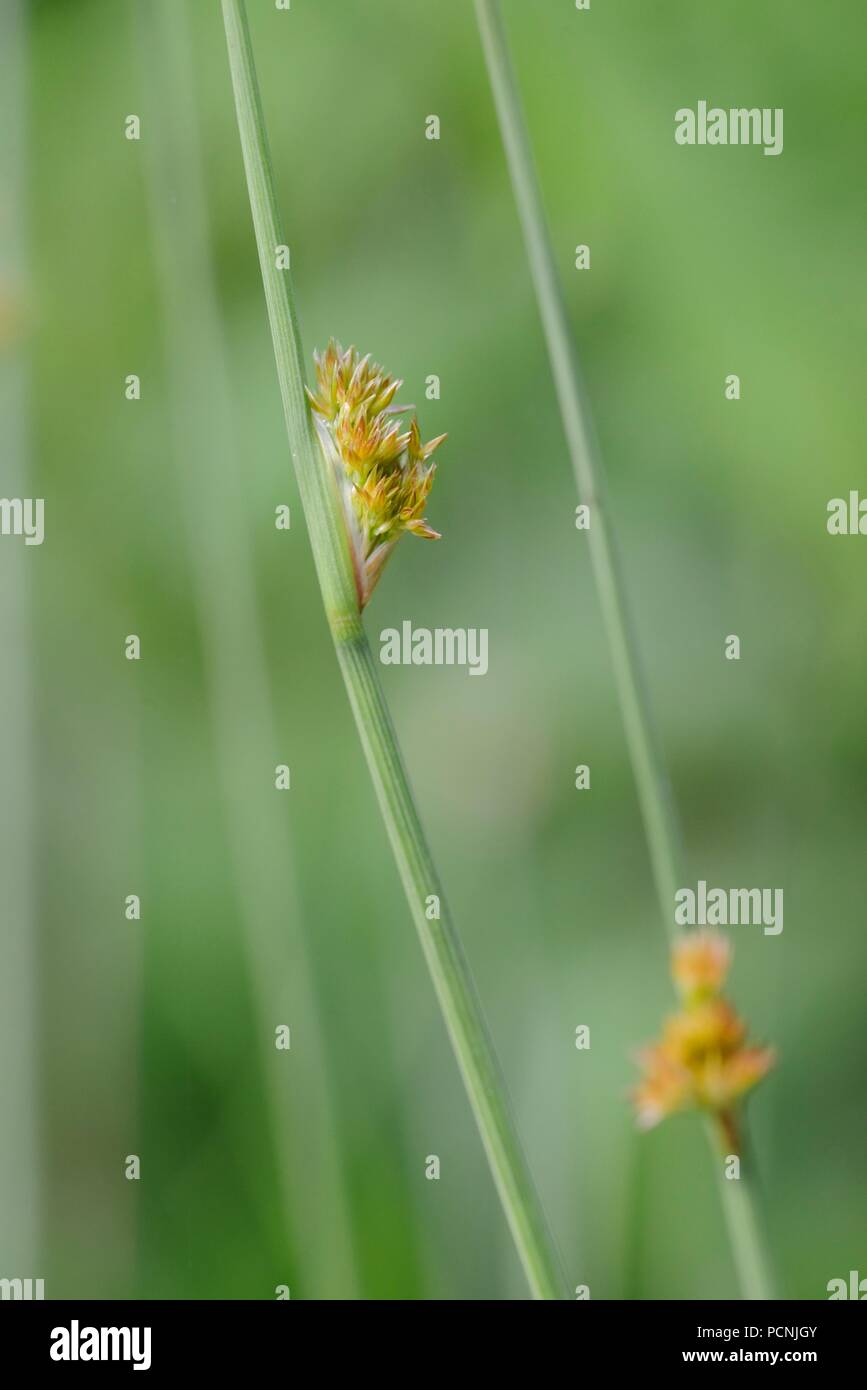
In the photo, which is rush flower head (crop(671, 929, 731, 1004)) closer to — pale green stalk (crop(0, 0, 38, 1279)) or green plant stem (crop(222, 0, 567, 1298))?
green plant stem (crop(222, 0, 567, 1298))

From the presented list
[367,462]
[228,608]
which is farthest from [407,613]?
[367,462]

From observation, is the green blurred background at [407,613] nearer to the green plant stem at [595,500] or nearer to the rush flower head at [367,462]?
the green plant stem at [595,500]

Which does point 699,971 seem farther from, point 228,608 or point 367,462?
point 228,608

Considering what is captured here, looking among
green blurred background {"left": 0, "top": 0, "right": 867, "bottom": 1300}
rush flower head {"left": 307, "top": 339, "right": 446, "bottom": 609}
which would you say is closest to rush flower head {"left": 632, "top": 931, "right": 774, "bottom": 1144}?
rush flower head {"left": 307, "top": 339, "right": 446, "bottom": 609}

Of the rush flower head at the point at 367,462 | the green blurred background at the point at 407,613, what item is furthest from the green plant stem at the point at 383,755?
the green blurred background at the point at 407,613

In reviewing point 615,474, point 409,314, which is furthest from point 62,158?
point 615,474
